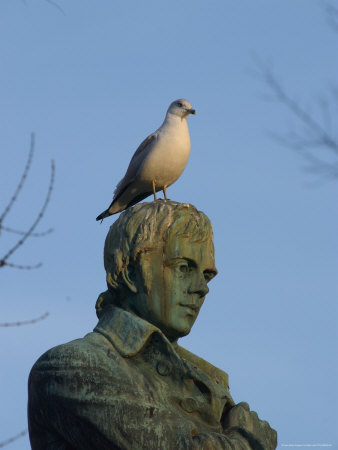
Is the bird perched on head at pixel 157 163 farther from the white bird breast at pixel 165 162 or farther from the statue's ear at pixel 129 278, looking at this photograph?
the statue's ear at pixel 129 278

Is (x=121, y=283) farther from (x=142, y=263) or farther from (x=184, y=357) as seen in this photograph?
(x=184, y=357)

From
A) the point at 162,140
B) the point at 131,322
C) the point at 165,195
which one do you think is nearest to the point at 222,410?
the point at 131,322

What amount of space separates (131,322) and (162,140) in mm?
4031

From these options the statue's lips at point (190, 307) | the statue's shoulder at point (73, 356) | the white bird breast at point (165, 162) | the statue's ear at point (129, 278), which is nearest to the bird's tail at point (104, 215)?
the white bird breast at point (165, 162)

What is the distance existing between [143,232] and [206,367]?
3.30ft

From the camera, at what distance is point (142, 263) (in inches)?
282

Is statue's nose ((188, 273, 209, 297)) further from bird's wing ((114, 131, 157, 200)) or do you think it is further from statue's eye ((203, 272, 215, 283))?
bird's wing ((114, 131, 157, 200))

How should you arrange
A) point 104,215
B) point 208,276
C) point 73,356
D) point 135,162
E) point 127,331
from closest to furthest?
point 73,356 → point 127,331 → point 208,276 → point 135,162 → point 104,215

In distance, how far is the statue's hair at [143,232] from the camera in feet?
23.6

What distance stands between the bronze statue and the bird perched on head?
2.80 m

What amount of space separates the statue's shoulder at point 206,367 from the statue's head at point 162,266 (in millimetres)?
213

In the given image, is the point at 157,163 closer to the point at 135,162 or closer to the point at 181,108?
the point at 135,162

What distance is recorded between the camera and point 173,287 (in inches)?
281

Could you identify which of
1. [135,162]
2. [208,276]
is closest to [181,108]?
[135,162]
